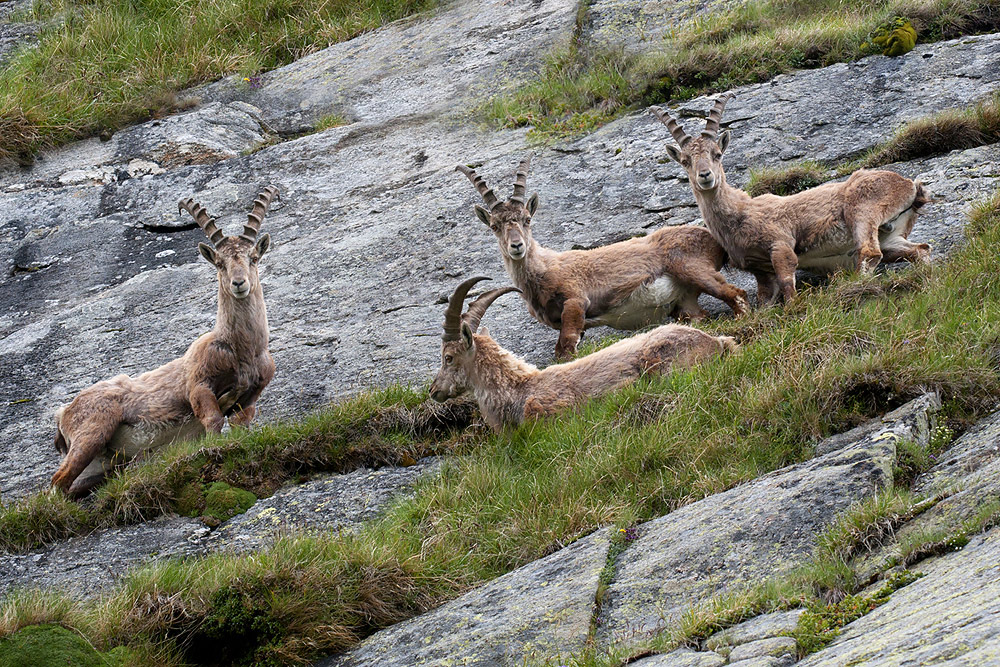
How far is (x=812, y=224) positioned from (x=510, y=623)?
5.75m

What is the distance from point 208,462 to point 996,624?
7161 mm

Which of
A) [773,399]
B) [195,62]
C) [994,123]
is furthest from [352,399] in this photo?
[195,62]

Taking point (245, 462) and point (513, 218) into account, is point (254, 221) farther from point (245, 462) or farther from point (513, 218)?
point (245, 462)

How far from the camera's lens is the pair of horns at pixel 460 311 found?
31.2ft

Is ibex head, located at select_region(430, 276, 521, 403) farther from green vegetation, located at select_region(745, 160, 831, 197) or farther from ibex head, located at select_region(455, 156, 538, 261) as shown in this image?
green vegetation, located at select_region(745, 160, 831, 197)

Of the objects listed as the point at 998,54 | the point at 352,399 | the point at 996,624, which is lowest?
the point at 352,399

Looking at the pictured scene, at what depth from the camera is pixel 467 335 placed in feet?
31.6

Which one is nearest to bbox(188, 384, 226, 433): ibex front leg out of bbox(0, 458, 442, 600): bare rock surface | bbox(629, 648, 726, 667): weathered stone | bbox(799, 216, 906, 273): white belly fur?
bbox(0, 458, 442, 600): bare rock surface

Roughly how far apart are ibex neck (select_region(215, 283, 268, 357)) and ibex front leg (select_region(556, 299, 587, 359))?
2.81m

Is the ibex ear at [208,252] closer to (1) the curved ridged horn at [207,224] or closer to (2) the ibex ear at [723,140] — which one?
(1) the curved ridged horn at [207,224]

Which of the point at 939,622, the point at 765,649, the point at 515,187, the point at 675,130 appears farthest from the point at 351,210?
the point at 939,622

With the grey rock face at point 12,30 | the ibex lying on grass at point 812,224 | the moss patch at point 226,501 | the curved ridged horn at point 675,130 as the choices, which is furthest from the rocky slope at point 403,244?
the grey rock face at point 12,30

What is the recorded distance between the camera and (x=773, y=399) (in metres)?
7.40

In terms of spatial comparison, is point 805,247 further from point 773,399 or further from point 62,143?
point 62,143
